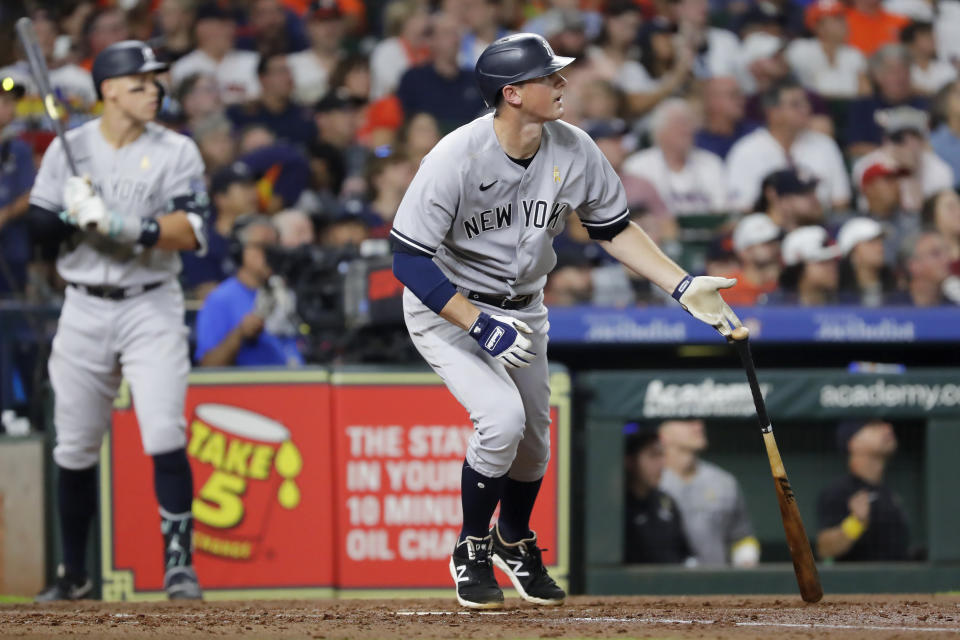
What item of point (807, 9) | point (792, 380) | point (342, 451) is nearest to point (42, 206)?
point (342, 451)

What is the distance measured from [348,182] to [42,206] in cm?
311

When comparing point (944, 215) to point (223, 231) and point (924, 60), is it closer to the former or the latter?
point (924, 60)

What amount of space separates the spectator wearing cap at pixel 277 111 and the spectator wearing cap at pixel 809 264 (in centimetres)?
323

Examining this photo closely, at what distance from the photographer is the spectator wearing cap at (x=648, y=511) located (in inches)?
224

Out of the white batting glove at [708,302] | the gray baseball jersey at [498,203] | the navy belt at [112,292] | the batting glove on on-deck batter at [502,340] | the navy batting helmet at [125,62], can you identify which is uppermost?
the navy batting helmet at [125,62]

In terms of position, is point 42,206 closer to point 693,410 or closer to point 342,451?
point 342,451

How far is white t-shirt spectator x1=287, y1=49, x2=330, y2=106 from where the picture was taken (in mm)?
8859

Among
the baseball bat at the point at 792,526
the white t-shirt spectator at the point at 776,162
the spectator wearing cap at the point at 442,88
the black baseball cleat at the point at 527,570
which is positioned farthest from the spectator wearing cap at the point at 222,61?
the baseball bat at the point at 792,526

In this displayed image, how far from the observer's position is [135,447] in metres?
5.60

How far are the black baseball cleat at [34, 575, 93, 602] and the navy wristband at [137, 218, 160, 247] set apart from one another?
1.35 metres

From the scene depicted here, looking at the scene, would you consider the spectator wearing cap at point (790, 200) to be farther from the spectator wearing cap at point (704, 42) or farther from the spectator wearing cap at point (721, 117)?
the spectator wearing cap at point (704, 42)

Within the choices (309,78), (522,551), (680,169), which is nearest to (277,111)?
(309,78)

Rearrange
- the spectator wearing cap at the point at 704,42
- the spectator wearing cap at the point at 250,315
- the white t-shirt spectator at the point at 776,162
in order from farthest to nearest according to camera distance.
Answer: the spectator wearing cap at the point at 704,42 → the white t-shirt spectator at the point at 776,162 → the spectator wearing cap at the point at 250,315

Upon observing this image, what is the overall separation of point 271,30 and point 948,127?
444 cm
